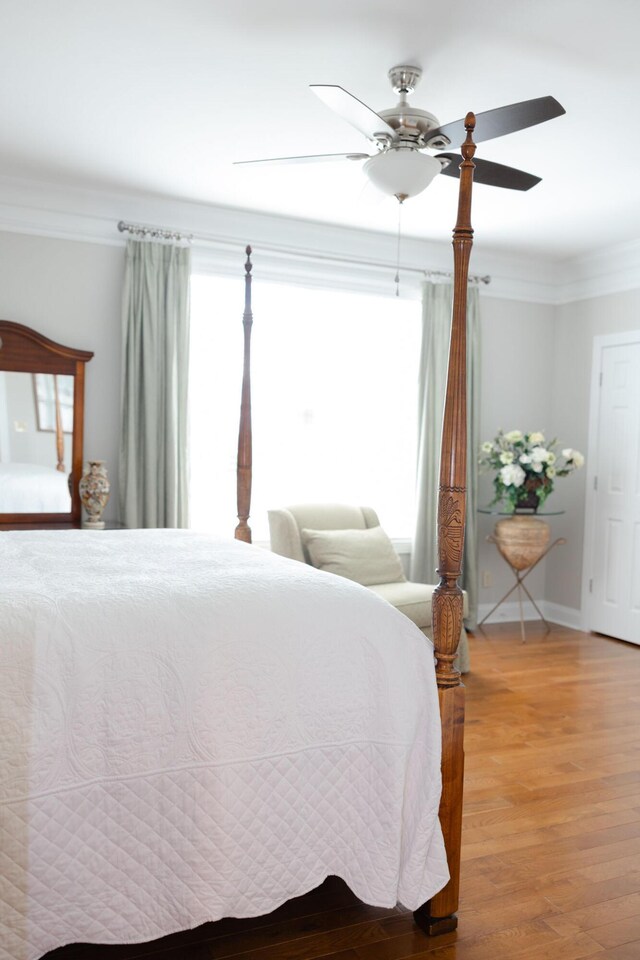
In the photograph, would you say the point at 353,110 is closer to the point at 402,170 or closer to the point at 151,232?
the point at 402,170

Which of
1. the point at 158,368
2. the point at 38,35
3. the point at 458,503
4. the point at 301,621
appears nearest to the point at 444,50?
the point at 38,35

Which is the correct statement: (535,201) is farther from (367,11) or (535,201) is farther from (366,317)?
(367,11)

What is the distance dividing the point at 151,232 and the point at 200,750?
12.0 ft

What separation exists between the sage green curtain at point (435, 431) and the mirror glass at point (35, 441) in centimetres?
239

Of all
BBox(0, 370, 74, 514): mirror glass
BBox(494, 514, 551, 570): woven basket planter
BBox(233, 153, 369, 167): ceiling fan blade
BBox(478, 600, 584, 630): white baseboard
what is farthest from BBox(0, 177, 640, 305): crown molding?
BBox(478, 600, 584, 630): white baseboard

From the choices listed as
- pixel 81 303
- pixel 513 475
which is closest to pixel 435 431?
pixel 513 475

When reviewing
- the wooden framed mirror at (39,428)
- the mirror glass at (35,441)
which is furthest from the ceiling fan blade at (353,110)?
the mirror glass at (35,441)

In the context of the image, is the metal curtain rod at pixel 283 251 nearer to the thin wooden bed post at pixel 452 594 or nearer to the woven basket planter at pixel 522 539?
the woven basket planter at pixel 522 539

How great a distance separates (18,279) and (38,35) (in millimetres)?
1883

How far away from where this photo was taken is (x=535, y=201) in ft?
14.5

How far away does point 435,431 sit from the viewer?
18.0 feet

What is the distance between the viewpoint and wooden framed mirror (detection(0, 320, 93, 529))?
14.3 ft

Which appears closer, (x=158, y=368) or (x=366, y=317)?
(x=158, y=368)

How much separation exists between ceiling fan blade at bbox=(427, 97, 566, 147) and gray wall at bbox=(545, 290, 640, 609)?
333 cm
